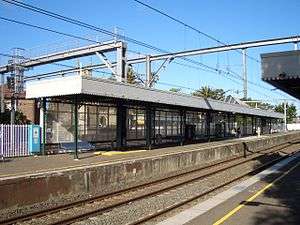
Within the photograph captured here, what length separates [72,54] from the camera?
3747 cm

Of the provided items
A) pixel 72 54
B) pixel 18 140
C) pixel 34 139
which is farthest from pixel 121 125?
pixel 72 54

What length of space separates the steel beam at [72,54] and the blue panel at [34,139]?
1133cm

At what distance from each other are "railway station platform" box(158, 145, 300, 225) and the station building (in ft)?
26.5

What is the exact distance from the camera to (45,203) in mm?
13547

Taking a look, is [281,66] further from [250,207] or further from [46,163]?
[46,163]

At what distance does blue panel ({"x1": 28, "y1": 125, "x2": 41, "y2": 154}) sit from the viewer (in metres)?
23.9

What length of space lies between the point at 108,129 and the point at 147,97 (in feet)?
19.1

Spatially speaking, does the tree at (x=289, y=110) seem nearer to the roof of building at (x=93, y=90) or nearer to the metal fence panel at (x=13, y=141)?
the roof of building at (x=93, y=90)

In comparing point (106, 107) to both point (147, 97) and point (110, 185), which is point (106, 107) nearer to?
point (147, 97)

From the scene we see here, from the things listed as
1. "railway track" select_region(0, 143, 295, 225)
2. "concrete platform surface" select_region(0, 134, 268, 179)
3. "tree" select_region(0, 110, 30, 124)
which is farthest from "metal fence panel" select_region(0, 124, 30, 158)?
"tree" select_region(0, 110, 30, 124)

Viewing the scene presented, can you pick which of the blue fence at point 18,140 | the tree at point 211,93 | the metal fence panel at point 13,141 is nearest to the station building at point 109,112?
the blue fence at point 18,140

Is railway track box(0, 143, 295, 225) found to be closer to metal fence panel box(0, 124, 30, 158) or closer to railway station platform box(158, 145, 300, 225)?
railway station platform box(158, 145, 300, 225)

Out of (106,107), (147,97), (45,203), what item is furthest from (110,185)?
(106,107)

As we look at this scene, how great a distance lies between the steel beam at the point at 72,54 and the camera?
34112mm
